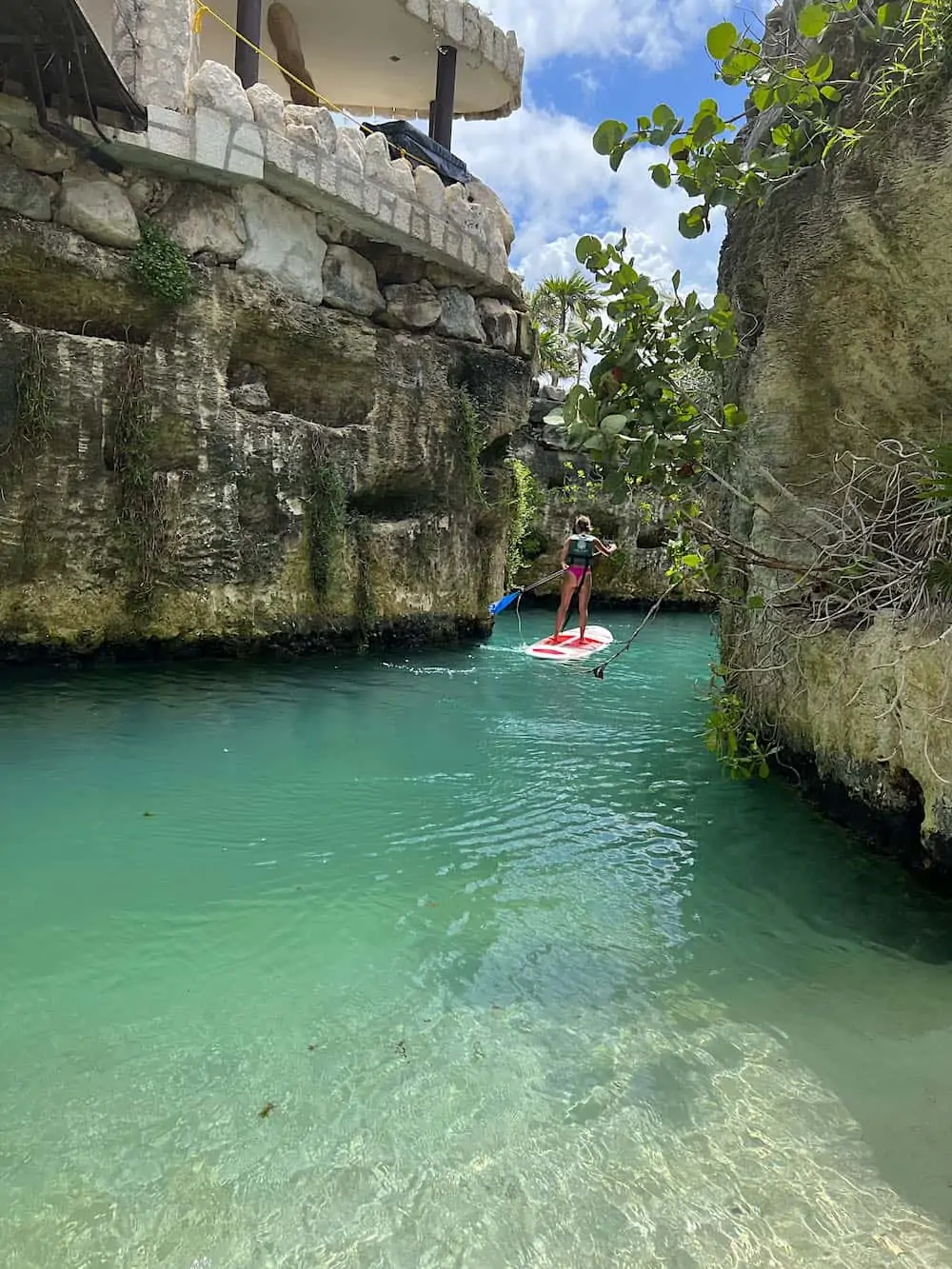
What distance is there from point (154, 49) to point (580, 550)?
25.3 feet

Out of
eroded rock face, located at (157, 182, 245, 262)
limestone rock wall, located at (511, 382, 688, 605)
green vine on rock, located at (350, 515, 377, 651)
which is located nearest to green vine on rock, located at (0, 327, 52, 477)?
eroded rock face, located at (157, 182, 245, 262)

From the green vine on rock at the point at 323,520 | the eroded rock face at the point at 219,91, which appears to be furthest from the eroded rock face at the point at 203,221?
the green vine on rock at the point at 323,520

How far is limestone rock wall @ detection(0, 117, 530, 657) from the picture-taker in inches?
303

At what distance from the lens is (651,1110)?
2340 millimetres

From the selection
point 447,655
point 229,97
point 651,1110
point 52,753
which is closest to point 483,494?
point 447,655

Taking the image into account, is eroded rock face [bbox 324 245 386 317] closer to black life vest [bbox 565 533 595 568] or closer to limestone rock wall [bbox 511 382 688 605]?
black life vest [bbox 565 533 595 568]

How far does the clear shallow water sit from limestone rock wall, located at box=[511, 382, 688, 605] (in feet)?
48.7

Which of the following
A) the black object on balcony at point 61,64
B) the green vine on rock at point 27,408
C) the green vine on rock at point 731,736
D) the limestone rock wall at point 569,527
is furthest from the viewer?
the limestone rock wall at point 569,527

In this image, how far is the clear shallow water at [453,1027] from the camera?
76.8 inches

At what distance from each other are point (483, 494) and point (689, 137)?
319 inches

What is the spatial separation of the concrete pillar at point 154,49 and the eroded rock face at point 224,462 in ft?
4.08

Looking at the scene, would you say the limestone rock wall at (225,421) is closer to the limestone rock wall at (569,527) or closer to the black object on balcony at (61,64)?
the black object on balcony at (61,64)

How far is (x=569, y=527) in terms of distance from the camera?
65.0 ft

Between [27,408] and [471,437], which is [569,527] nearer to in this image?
[471,437]
